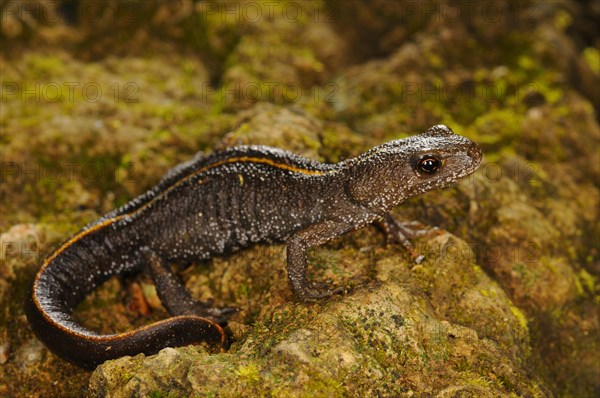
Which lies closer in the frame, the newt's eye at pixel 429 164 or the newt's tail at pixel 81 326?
the newt's tail at pixel 81 326

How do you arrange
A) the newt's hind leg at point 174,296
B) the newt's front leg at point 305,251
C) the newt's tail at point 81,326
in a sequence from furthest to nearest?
the newt's hind leg at point 174,296 < the newt's front leg at point 305,251 < the newt's tail at point 81,326

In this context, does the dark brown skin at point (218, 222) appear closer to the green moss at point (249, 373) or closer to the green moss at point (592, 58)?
the green moss at point (249, 373)

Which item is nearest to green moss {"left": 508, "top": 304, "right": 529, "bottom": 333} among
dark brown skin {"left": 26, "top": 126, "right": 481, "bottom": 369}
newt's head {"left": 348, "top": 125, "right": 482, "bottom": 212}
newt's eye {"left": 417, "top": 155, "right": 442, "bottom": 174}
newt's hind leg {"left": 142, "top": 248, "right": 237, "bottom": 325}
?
dark brown skin {"left": 26, "top": 126, "right": 481, "bottom": 369}

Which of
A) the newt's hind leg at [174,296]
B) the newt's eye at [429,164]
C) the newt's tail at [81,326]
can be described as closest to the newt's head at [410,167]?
the newt's eye at [429,164]

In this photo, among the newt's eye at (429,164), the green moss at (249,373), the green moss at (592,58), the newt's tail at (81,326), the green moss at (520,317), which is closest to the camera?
the green moss at (249,373)

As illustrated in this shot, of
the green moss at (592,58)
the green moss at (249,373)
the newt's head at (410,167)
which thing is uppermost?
the newt's head at (410,167)

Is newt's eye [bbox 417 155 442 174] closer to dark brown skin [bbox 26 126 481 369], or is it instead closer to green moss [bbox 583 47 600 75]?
dark brown skin [bbox 26 126 481 369]

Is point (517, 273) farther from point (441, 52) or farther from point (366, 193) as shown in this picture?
point (441, 52)

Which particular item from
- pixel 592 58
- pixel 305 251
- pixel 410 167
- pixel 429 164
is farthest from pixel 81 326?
pixel 592 58
